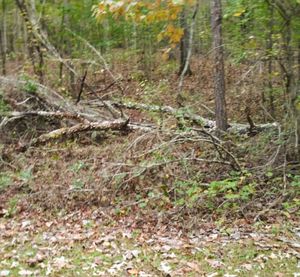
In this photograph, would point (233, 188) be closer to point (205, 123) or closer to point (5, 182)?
point (205, 123)

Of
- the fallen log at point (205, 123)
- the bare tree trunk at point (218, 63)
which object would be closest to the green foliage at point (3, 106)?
the fallen log at point (205, 123)

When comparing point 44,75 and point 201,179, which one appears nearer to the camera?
point 201,179

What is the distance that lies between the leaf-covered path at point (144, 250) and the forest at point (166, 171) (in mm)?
25

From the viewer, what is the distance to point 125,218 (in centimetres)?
777

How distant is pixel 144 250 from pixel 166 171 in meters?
2.44

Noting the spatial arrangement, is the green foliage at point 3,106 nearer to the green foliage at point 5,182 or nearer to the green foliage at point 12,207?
the green foliage at point 5,182

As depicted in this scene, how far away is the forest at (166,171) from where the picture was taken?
19.4ft

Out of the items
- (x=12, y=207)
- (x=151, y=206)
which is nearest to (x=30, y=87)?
(x=12, y=207)

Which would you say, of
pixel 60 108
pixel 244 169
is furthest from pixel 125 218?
pixel 60 108

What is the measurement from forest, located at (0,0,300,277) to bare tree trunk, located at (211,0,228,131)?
2cm

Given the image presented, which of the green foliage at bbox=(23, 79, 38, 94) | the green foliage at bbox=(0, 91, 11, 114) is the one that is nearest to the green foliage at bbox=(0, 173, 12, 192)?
the green foliage at bbox=(0, 91, 11, 114)

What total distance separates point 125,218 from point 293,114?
12.1 ft

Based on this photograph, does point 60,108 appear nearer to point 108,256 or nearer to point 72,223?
point 72,223

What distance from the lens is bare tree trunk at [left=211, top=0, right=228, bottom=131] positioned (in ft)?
28.7
